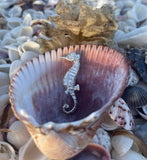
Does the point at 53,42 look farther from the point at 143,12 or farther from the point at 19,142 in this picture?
the point at 143,12

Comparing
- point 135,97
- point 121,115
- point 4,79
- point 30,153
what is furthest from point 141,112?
point 4,79

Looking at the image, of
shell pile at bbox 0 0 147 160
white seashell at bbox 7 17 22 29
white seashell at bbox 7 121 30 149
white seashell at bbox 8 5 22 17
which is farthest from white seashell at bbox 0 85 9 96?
white seashell at bbox 8 5 22 17

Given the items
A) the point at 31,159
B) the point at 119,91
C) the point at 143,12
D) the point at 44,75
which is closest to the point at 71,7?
the point at 44,75

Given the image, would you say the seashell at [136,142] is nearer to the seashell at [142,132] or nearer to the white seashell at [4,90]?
the seashell at [142,132]

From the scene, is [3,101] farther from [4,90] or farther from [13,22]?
[13,22]

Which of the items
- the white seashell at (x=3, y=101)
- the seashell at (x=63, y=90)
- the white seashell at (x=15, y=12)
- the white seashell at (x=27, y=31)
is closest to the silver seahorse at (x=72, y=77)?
the seashell at (x=63, y=90)

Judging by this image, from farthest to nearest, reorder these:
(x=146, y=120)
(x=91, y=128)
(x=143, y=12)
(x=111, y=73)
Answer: (x=143, y=12) → (x=146, y=120) → (x=111, y=73) → (x=91, y=128)
